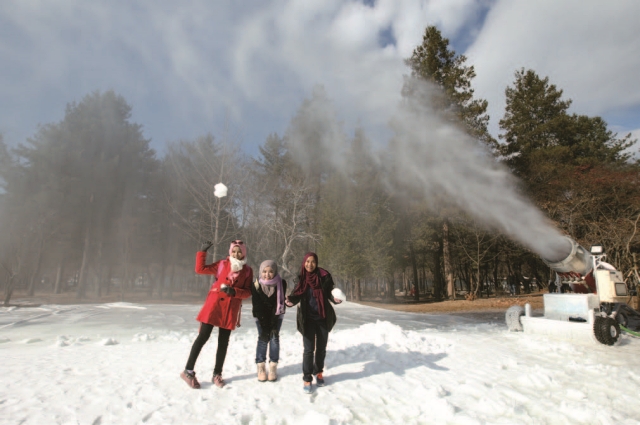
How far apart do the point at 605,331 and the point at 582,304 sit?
2.10 ft

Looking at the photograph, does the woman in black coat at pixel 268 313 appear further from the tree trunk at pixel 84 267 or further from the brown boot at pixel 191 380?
the tree trunk at pixel 84 267

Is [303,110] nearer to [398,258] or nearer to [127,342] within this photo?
[398,258]

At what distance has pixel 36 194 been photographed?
24188 millimetres

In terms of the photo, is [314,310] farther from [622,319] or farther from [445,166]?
[445,166]

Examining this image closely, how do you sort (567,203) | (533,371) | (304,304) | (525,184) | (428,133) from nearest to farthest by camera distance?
1. (304,304)
2. (533,371)
3. (428,133)
4. (567,203)
5. (525,184)

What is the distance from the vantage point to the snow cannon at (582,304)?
7.02m

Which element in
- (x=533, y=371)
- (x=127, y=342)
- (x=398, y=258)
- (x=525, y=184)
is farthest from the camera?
(x=398, y=258)

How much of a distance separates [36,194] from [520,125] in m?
37.4

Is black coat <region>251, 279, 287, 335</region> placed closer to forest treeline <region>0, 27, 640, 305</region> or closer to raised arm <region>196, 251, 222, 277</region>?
raised arm <region>196, 251, 222, 277</region>

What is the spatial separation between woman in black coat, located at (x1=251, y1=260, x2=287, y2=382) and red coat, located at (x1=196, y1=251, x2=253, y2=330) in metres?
0.15

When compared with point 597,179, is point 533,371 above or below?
below

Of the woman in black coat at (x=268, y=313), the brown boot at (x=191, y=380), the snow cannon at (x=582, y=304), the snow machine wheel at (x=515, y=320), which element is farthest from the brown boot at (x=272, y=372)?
the snow machine wheel at (x=515, y=320)

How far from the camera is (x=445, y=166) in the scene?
1711 centimetres

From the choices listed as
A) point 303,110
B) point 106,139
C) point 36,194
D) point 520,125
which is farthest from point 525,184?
point 36,194
